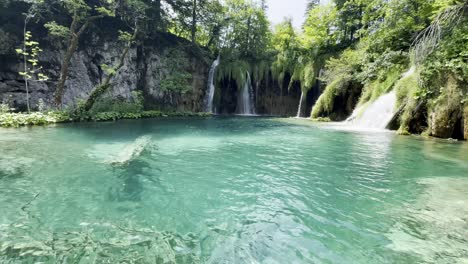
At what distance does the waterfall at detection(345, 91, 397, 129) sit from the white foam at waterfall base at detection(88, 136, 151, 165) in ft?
36.6

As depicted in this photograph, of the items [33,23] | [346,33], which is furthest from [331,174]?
[346,33]

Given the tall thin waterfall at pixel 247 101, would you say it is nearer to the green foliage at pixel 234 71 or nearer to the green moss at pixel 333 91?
the green foliage at pixel 234 71

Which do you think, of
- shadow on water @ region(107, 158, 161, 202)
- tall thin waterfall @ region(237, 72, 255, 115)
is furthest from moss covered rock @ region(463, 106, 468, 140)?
tall thin waterfall @ region(237, 72, 255, 115)

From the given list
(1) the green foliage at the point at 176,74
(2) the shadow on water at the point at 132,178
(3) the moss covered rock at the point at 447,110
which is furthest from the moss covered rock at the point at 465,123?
(1) the green foliage at the point at 176,74

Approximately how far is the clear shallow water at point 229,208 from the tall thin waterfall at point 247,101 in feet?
76.2

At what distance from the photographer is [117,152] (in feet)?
22.6

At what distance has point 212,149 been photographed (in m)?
7.54

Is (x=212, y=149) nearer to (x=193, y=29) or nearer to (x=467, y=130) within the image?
(x=467, y=130)

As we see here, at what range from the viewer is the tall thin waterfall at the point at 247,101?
96.7ft

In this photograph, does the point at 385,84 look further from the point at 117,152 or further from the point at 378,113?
the point at 117,152

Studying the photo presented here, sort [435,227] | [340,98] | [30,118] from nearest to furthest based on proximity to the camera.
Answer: [435,227], [30,118], [340,98]

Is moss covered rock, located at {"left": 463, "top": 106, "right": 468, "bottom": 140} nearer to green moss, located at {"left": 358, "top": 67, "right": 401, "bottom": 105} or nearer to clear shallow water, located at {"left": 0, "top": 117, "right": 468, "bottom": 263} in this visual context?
clear shallow water, located at {"left": 0, "top": 117, "right": 468, "bottom": 263}

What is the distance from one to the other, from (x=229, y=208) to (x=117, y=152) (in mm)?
4506

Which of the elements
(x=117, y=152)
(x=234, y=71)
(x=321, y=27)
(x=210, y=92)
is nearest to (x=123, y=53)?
(x=210, y=92)
